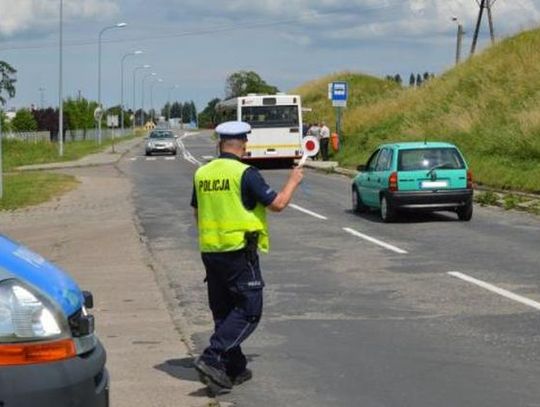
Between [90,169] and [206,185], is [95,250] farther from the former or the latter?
[90,169]

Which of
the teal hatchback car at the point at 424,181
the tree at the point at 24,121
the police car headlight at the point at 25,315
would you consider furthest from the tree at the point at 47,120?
the police car headlight at the point at 25,315

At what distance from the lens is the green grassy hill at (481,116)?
1142 inches

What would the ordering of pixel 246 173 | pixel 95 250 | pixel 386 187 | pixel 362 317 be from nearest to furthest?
pixel 246 173
pixel 362 317
pixel 95 250
pixel 386 187

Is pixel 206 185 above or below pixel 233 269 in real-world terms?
above

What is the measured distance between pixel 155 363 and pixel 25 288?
11.6 ft

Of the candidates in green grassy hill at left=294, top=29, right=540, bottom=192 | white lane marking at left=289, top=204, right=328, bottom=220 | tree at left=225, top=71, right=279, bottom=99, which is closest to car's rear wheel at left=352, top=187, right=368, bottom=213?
white lane marking at left=289, top=204, right=328, bottom=220

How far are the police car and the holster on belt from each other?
2212 millimetres

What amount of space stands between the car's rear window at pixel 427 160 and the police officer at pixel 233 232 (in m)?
12.6

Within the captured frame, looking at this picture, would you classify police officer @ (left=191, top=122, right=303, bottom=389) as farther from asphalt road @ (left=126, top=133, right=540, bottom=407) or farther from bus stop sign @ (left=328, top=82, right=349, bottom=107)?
bus stop sign @ (left=328, top=82, right=349, bottom=107)

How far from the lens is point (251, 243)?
6.51m

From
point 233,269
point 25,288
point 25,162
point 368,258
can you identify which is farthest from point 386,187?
point 25,162

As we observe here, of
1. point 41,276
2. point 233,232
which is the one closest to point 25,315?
point 41,276

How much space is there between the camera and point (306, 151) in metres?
7.40

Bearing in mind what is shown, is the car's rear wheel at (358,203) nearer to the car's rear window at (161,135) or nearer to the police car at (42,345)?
the police car at (42,345)
